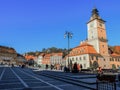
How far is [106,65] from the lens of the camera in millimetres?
84875

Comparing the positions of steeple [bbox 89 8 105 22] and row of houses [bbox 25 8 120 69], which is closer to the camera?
row of houses [bbox 25 8 120 69]

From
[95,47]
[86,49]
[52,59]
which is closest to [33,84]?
[86,49]

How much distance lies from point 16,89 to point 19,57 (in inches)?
5546

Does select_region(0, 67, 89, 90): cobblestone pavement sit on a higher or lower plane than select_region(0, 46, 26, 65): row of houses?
lower

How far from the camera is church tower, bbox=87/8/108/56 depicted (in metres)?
81.7

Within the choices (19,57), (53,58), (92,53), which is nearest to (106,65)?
(92,53)

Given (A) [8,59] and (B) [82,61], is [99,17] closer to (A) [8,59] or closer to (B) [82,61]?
(B) [82,61]

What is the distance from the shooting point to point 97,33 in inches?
3206

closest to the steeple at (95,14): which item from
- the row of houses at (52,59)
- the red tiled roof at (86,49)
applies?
the red tiled roof at (86,49)

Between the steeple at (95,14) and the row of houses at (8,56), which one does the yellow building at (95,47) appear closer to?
the steeple at (95,14)

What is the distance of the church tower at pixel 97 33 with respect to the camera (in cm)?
8169

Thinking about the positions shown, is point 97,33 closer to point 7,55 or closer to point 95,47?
point 95,47

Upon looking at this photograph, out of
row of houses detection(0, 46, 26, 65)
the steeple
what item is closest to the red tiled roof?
the steeple

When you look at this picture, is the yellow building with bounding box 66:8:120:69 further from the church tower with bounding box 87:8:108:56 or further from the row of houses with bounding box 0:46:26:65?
the row of houses with bounding box 0:46:26:65
